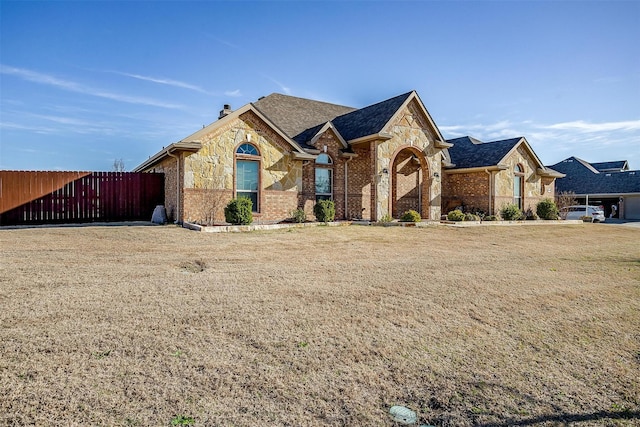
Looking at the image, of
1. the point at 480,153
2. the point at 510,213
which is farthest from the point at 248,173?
the point at 480,153

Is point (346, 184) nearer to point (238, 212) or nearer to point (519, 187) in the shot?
point (238, 212)

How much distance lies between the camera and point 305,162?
18.6 metres

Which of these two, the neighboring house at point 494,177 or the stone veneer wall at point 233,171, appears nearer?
the stone veneer wall at point 233,171

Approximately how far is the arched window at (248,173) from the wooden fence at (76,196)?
4328mm

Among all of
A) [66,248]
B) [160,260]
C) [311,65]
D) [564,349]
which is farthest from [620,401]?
[311,65]

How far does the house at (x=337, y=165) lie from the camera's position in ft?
52.0

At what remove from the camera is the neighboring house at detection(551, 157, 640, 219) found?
39.1 meters

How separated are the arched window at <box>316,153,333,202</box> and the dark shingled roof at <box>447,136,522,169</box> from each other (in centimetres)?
1028

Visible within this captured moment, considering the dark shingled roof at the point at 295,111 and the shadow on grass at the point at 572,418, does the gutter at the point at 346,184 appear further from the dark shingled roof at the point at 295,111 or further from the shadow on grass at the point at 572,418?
the shadow on grass at the point at 572,418

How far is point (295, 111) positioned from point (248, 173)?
7647 millimetres

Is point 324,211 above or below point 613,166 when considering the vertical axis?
below

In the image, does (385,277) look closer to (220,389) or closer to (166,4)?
(220,389)

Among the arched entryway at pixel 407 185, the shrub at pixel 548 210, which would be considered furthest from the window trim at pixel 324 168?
the shrub at pixel 548 210

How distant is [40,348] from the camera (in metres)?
3.89
